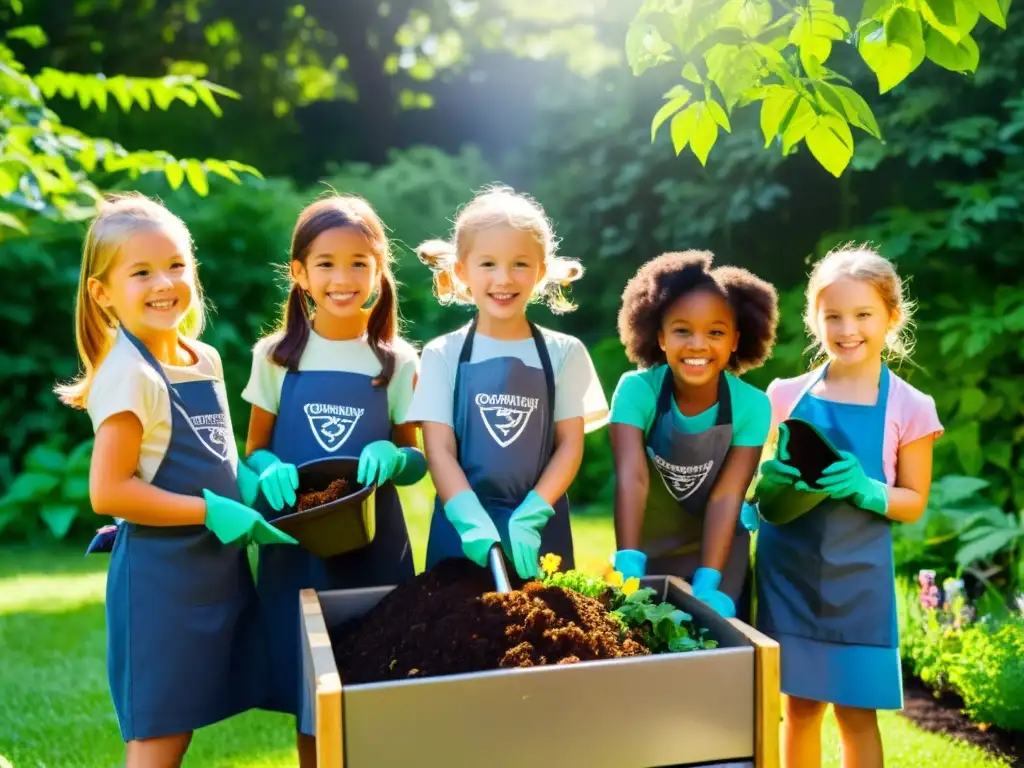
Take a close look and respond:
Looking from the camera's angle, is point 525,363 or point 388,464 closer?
point 388,464

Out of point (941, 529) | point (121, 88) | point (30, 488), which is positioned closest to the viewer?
point (121, 88)

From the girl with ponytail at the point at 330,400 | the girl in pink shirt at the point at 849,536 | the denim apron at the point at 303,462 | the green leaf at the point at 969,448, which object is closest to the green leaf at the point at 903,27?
the girl in pink shirt at the point at 849,536

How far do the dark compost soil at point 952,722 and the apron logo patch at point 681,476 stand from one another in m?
1.52

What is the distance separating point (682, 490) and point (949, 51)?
1.12 m

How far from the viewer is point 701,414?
2.44m

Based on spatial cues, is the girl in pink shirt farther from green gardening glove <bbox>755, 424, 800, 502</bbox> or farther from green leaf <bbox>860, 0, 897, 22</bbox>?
green leaf <bbox>860, 0, 897, 22</bbox>

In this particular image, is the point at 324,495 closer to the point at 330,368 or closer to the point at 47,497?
the point at 330,368

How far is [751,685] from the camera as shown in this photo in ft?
5.54

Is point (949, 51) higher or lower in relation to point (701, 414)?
higher

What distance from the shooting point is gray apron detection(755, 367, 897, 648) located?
2357 millimetres

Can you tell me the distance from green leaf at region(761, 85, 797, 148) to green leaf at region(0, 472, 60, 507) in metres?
5.60

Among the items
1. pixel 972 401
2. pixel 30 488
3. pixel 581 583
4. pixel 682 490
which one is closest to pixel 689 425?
pixel 682 490

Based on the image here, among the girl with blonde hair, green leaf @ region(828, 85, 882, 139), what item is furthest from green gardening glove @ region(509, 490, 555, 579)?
green leaf @ region(828, 85, 882, 139)

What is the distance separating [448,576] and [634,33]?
1.14 metres
